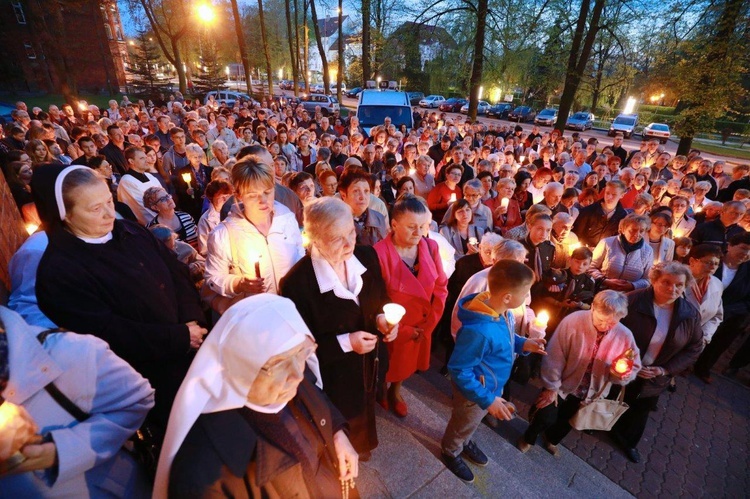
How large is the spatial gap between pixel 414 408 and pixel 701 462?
318 centimetres

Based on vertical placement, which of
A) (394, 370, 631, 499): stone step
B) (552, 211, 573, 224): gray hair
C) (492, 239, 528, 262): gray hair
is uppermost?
(492, 239, 528, 262): gray hair

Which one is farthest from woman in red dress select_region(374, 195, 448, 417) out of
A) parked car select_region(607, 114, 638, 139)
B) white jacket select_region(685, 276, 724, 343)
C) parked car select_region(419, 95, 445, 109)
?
parked car select_region(419, 95, 445, 109)

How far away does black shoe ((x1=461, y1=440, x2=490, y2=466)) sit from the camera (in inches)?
115

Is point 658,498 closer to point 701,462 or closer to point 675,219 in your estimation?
point 701,462

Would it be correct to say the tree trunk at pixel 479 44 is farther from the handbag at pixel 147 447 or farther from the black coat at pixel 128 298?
the handbag at pixel 147 447

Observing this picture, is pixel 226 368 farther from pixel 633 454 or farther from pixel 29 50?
pixel 29 50

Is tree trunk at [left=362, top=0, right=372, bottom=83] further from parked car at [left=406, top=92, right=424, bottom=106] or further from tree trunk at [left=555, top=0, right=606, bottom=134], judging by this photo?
parked car at [left=406, top=92, right=424, bottom=106]

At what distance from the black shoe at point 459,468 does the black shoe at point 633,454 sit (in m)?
2.07

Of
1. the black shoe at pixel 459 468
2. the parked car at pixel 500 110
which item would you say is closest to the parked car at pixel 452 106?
the parked car at pixel 500 110

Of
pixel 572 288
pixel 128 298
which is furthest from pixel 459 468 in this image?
pixel 128 298

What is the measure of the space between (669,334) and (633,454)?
4.64 ft

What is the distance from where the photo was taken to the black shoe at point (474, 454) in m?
2.92

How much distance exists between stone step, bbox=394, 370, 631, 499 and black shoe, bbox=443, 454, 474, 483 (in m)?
0.06

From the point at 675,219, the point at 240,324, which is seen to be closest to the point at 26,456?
the point at 240,324
